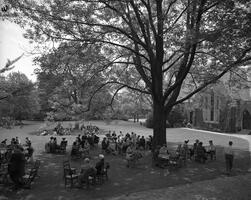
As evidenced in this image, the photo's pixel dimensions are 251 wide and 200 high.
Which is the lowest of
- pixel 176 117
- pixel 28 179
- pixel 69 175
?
pixel 28 179

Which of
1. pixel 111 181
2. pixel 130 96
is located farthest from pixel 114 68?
pixel 111 181

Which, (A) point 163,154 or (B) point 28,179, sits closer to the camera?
(B) point 28,179

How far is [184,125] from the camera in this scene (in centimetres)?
5050

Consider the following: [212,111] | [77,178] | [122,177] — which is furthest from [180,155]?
[212,111]

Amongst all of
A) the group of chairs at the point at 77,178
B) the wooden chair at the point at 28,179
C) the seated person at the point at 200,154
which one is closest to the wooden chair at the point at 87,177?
the group of chairs at the point at 77,178

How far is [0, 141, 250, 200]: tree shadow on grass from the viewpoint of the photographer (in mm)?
9906

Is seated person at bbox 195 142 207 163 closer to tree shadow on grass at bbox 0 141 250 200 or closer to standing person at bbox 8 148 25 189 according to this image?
tree shadow on grass at bbox 0 141 250 200

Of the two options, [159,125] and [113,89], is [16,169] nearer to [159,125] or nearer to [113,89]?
[159,125]

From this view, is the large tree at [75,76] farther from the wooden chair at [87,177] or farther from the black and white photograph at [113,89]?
the wooden chair at [87,177]

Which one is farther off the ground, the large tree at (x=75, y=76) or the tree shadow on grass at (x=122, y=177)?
the large tree at (x=75, y=76)

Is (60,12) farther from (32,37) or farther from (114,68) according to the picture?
(114,68)

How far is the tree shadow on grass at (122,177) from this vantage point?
9.91 metres

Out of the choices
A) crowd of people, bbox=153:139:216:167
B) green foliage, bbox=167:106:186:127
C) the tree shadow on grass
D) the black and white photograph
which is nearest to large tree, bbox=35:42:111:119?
the black and white photograph

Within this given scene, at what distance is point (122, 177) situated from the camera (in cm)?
1252
